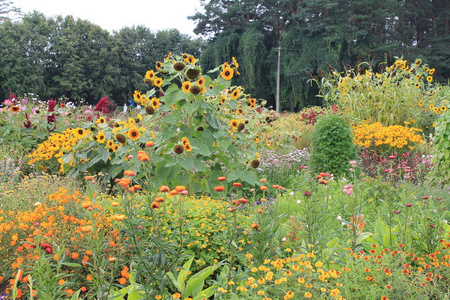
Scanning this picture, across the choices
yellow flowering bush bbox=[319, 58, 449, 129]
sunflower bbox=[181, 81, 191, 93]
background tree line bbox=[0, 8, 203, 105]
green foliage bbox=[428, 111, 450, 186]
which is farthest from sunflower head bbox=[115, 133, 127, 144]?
background tree line bbox=[0, 8, 203, 105]

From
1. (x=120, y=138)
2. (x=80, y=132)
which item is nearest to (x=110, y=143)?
(x=80, y=132)

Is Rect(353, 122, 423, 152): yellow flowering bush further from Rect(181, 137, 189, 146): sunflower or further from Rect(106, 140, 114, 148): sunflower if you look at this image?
Rect(106, 140, 114, 148): sunflower

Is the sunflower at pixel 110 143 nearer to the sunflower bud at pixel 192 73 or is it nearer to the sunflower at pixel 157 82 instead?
the sunflower at pixel 157 82

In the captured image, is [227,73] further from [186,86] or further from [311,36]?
[311,36]

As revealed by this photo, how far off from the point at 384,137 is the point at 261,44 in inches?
799

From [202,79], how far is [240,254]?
175 cm

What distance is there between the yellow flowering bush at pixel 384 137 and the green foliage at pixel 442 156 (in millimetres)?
1177

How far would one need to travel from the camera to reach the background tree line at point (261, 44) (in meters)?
23.0

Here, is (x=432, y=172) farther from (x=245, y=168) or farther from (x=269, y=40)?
(x=269, y=40)

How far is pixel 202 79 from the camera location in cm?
313

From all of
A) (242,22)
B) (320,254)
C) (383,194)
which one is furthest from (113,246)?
(242,22)

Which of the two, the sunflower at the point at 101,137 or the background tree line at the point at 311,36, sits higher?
the background tree line at the point at 311,36

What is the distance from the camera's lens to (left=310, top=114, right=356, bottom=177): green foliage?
4.70 meters

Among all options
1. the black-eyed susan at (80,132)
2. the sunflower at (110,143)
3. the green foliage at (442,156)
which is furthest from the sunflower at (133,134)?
the green foliage at (442,156)
